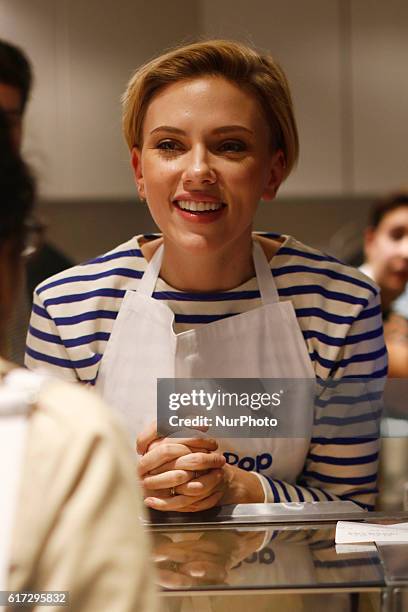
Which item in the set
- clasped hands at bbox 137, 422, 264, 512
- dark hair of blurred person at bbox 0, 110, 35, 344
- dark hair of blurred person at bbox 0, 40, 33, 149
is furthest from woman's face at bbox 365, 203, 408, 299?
dark hair of blurred person at bbox 0, 110, 35, 344

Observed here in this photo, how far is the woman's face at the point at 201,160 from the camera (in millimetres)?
961

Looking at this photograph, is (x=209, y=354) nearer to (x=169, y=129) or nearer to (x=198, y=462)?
(x=198, y=462)

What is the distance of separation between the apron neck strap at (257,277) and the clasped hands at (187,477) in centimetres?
15

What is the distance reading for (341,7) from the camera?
141 cm


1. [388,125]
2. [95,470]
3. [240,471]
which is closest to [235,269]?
→ [240,471]

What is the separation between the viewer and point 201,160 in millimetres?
958

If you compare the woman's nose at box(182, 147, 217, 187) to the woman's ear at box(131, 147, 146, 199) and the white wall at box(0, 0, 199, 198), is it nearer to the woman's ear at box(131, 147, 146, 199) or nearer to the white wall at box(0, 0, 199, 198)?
the woman's ear at box(131, 147, 146, 199)

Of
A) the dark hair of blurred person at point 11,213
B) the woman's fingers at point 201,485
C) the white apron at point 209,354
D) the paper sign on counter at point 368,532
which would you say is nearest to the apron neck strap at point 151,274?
the white apron at point 209,354

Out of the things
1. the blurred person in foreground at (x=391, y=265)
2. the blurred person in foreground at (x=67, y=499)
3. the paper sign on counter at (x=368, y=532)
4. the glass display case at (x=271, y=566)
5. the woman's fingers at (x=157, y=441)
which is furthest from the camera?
the blurred person in foreground at (x=391, y=265)

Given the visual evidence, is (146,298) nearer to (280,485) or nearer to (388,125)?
(280,485)

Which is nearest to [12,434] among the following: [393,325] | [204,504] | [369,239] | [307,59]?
[204,504]

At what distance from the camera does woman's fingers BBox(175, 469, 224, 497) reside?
911 mm

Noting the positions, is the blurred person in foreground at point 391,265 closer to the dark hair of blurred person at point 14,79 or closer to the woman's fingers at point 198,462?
the woman's fingers at point 198,462

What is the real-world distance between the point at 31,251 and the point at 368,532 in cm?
43
